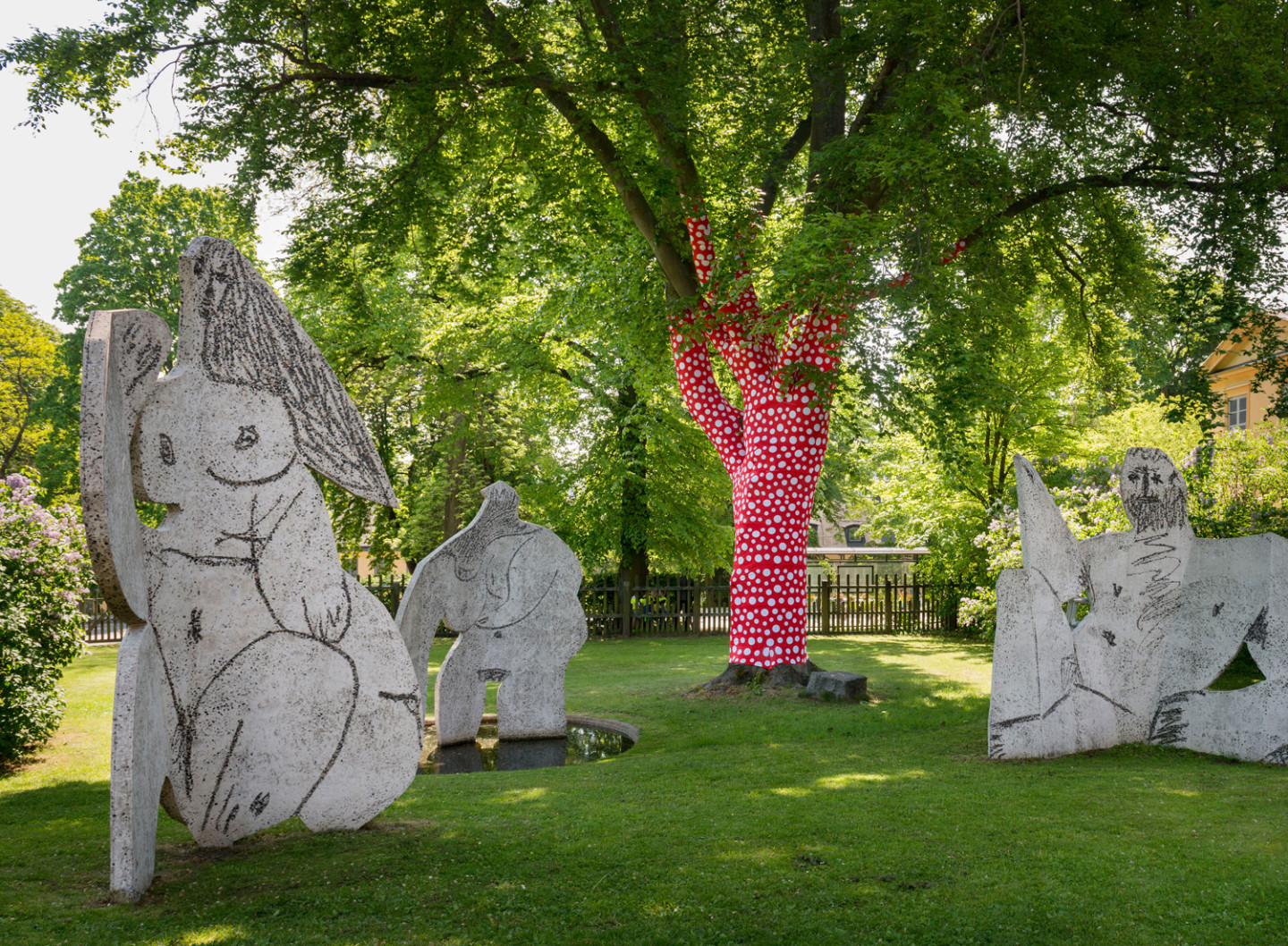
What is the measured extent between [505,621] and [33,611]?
4.53m

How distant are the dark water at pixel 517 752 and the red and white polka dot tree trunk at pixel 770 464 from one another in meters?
3.16

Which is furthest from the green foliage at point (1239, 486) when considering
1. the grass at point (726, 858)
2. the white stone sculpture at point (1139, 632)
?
the grass at point (726, 858)

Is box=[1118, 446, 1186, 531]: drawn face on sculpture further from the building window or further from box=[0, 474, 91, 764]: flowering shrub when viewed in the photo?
the building window

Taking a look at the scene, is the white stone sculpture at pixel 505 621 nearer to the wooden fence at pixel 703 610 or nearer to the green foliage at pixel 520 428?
the green foliage at pixel 520 428

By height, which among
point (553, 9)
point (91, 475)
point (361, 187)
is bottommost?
point (91, 475)

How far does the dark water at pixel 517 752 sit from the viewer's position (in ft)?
29.9

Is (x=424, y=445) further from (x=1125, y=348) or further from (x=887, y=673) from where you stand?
(x=1125, y=348)

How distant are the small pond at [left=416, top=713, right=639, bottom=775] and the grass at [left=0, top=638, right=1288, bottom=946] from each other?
67cm

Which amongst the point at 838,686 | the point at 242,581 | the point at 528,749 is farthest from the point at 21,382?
the point at 242,581

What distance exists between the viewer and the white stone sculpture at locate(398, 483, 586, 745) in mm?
9859

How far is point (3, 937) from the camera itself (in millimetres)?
4227

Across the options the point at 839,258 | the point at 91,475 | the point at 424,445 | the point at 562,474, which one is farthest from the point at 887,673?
the point at 424,445

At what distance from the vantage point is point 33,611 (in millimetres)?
8922

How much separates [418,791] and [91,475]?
13.4ft
